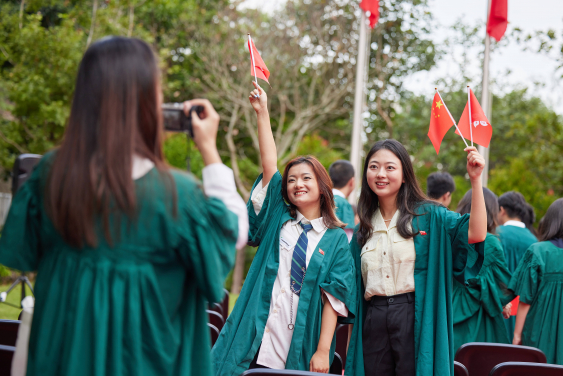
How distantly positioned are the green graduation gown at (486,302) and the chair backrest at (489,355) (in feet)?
4.27

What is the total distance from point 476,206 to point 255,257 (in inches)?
43.0

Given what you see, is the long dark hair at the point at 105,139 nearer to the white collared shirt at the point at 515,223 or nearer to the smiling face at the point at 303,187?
the smiling face at the point at 303,187

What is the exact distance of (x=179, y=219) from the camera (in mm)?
1368

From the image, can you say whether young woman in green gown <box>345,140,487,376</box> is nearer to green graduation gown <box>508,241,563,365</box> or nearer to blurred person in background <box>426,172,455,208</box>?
blurred person in background <box>426,172,455,208</box>

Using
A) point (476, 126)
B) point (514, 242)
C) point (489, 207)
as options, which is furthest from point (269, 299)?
point (514, 242)

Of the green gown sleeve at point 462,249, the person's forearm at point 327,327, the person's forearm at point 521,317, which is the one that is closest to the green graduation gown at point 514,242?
the person's forearm at point 521,317

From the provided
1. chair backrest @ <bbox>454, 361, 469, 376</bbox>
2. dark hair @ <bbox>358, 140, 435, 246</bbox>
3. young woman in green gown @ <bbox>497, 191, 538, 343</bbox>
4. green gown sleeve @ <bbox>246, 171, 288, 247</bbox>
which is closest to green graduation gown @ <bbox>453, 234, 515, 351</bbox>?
young woman in green gown @ <bbox>497, 191, 538, 343</bbox>

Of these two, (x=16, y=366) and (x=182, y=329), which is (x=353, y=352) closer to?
(x=182, y=329)

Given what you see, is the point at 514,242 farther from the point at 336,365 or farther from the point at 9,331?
the point at 9,331

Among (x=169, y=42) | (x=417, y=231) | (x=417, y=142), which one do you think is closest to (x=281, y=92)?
(x=169, y=42)

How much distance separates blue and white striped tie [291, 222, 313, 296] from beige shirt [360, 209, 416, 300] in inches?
13.4

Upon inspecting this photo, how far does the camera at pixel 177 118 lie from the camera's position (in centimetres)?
149

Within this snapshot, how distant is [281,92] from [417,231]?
988 centimetres

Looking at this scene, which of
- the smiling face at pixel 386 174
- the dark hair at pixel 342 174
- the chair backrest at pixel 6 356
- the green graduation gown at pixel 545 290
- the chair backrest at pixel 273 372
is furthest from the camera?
the dark hair at pixel 342 174
